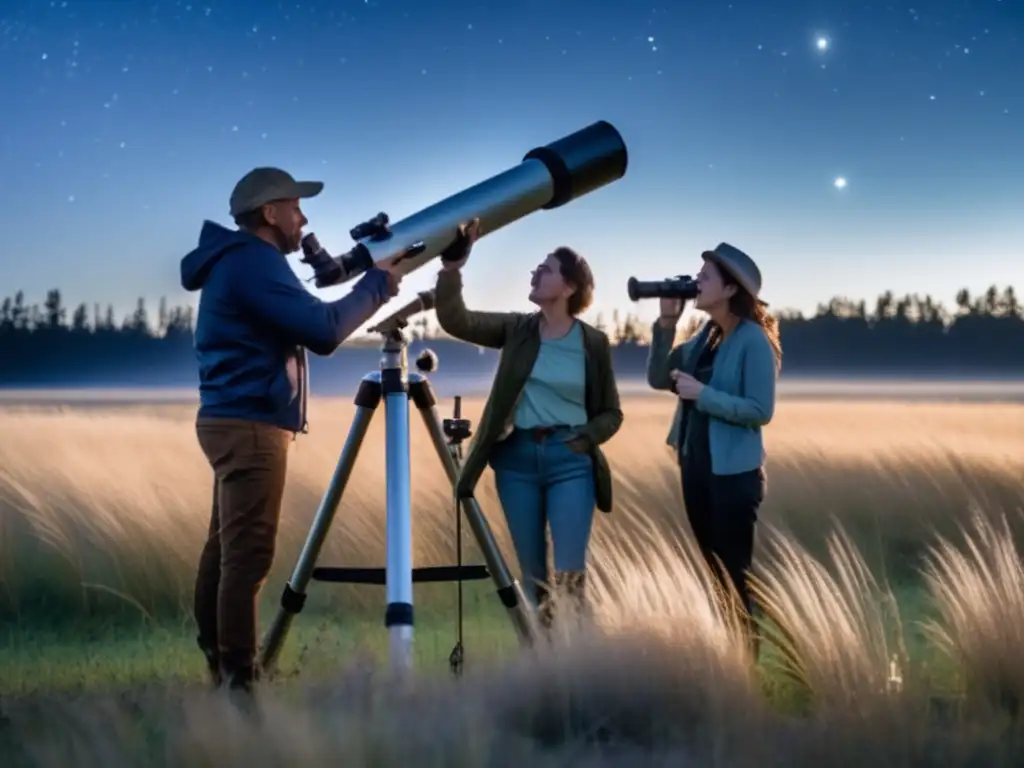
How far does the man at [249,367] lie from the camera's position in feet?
13.7

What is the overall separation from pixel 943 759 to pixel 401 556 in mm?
1790

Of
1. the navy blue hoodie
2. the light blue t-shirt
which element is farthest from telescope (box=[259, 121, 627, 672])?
the light blue t-shirt

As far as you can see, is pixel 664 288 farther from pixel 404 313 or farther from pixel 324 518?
pixel 324 518

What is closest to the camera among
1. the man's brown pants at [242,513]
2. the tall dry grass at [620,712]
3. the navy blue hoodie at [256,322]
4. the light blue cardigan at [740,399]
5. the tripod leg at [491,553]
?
the tall dry grass at [620,712]

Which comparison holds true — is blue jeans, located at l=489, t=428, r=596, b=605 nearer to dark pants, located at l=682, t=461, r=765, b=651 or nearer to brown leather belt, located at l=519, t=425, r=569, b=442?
brown leather belt, located at l=519, t=425, r=569, b=442

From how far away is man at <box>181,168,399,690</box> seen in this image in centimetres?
418

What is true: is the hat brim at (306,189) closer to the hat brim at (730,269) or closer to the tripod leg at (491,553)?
the tripod leg at (491,553)

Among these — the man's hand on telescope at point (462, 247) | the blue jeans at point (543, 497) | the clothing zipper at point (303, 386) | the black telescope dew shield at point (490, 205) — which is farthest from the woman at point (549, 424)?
the clothing zipper at point (303, 386)

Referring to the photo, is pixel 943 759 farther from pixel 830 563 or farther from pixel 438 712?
pixel 830 563

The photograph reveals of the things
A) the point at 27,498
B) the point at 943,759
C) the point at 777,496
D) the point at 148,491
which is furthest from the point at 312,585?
the point at 943,759

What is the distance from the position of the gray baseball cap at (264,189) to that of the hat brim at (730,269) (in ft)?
5.57

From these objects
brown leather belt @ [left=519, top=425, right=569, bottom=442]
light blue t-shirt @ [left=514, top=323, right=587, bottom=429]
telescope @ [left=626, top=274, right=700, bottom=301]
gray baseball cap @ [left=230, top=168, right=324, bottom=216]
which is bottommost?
brown leather belt @ [left=519, top=425, right=569, bottom=442]

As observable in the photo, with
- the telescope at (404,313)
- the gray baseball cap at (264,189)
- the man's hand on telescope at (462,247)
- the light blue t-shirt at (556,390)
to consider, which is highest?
the gray baseball cap at (264,189)

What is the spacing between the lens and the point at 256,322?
14.0 feet
